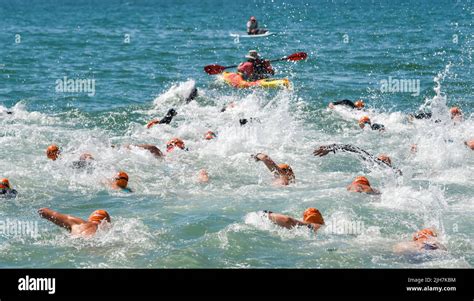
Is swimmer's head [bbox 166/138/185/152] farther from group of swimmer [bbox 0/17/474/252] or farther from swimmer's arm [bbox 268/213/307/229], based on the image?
swimmer's arm [bbox 268/213/307/229]

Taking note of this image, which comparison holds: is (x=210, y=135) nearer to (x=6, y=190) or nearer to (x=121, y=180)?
(x=121, y=180)

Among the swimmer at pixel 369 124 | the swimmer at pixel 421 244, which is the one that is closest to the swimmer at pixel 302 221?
the swimmer at pixel 421 244

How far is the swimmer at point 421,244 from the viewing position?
34.2 feet

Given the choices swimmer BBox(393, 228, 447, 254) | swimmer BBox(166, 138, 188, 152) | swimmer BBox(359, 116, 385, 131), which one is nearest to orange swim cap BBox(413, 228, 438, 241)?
swimmer BBox(393, 228, 447, 254)

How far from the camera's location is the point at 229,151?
17.8 metres

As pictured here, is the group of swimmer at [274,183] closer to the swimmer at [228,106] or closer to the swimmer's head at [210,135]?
the swimmer's head at [210,135]

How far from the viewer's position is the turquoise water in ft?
36.5

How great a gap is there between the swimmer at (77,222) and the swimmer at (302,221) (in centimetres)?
257

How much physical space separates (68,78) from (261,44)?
14.2 meters

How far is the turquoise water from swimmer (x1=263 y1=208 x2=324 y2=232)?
14cm

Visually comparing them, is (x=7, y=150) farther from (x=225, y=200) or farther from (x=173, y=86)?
(x=173, y=86)

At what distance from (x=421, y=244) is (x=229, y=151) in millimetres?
7888

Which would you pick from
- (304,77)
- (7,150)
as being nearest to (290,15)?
(304,77)
